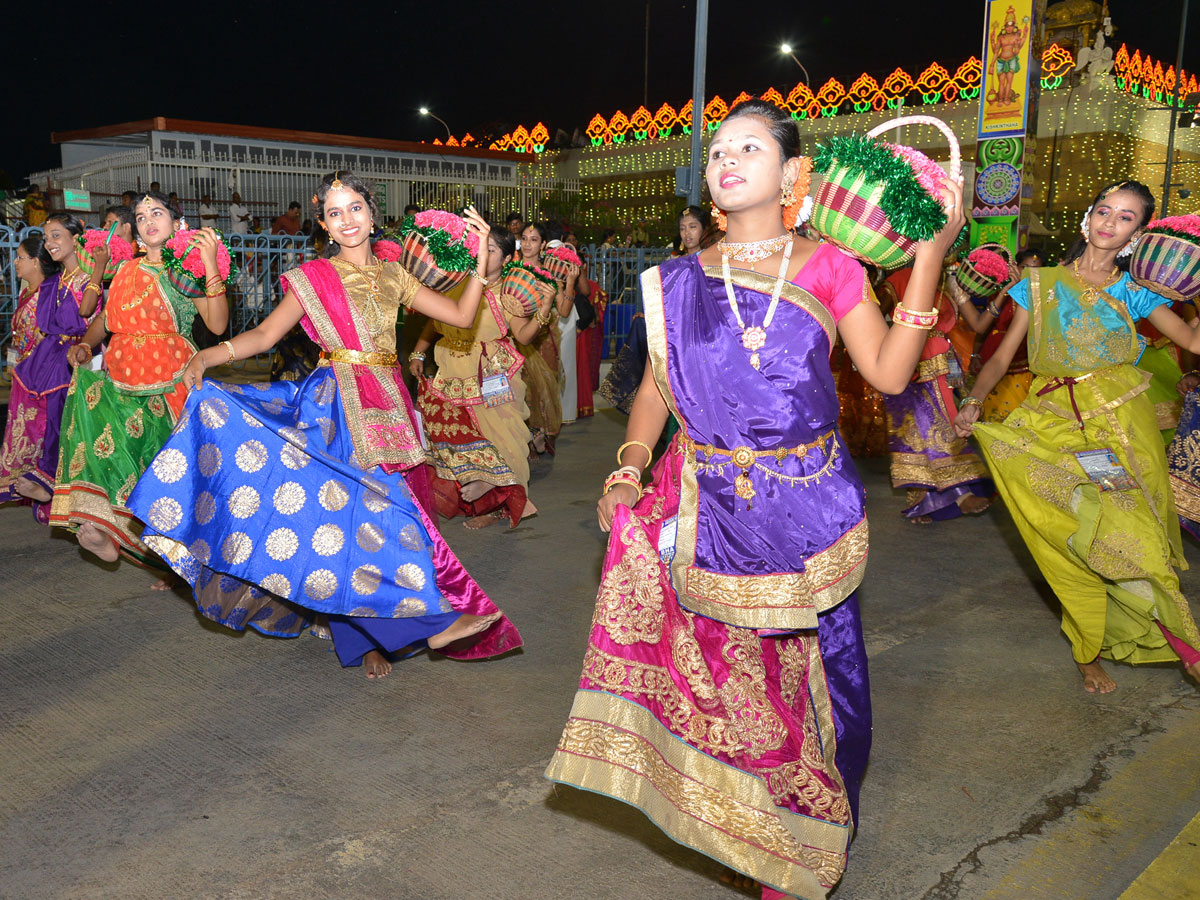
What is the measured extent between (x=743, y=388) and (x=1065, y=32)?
2343 centimetres

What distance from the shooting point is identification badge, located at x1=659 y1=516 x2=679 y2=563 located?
254 cm

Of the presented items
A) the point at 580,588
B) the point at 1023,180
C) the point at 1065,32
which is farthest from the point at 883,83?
the point at 580,588

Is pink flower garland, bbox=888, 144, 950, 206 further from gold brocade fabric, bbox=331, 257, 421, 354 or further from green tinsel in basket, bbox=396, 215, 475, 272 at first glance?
gold brocade fabric, bbox=331, 257, 421, 354

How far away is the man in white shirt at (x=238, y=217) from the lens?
1765 cm

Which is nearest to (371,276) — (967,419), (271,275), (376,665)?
(376,665)

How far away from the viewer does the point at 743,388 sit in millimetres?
2436

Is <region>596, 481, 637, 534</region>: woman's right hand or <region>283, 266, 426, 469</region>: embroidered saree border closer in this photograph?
<region>596, 481, 637, 534</region>: woman's right hand

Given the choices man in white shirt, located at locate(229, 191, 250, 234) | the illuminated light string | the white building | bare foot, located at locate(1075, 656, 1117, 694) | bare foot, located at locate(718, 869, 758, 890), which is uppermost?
the illuminated light string

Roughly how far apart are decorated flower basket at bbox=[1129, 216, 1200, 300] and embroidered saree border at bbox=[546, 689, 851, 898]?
8.79 ft

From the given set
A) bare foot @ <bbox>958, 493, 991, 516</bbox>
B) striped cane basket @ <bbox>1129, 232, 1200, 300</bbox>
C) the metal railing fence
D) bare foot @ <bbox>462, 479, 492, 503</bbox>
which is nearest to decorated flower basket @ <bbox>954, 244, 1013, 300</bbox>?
bare foot @ <bbox>958, 493, 991, 516</bbox>

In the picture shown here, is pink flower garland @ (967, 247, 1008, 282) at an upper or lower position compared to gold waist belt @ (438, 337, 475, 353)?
upper

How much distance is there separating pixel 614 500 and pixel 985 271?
13.8 ft

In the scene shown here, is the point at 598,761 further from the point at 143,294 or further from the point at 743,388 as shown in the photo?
the point at 143,294

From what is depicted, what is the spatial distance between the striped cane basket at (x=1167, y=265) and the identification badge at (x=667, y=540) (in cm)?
253
